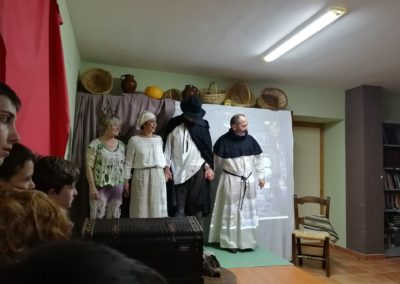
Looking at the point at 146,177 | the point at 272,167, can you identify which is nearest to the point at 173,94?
the point at 146,177

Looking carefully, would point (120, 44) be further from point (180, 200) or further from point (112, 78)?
point (180, 200)

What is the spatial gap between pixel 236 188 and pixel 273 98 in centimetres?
139

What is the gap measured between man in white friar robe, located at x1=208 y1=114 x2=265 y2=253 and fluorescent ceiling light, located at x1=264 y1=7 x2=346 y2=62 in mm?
719

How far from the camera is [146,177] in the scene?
3105 millimetres

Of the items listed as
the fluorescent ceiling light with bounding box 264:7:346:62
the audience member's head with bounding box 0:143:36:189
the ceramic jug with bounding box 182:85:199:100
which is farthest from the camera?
the ceramic jug with bounding box 182:85:199:100

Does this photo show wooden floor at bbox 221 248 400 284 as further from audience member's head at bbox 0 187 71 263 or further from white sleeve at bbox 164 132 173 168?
audience member's head at bbox 0 187 71 263

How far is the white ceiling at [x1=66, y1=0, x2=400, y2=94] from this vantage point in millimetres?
2328

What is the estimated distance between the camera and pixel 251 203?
3416 millimetres

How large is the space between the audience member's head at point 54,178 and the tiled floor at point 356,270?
290cm

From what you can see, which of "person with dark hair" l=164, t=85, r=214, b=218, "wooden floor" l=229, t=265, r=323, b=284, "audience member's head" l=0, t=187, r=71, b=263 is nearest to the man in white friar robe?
"person with dark hair" l=164, t=85, r=214, b=218

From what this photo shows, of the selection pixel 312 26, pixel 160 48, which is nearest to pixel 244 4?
pixel 312 26

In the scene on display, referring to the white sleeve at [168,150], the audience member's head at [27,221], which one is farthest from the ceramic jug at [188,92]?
the audience member's head at [27,221]

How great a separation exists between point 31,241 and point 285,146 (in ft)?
12.1

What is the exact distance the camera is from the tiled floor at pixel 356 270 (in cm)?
338
